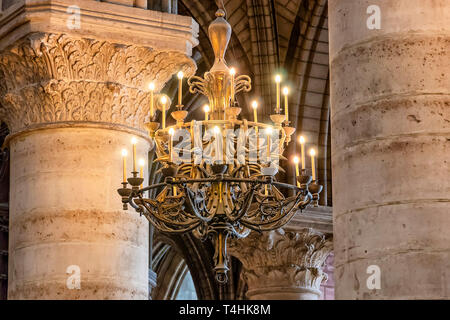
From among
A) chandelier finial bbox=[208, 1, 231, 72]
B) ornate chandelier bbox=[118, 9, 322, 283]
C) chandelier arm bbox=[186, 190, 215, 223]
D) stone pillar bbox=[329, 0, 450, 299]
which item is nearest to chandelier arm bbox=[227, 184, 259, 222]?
ornate chandelier bbox=[118, 9, 322, 283]

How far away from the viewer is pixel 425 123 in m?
6.19

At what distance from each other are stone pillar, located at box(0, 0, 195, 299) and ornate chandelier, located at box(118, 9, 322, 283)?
0.34 meters

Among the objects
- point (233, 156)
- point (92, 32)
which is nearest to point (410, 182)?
point (233, 156)

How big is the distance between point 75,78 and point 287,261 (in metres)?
7.77

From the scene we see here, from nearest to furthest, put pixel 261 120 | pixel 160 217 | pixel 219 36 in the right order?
pixel 160 217
pixel 219 36
pixel 261 120

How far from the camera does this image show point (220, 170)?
1036cm

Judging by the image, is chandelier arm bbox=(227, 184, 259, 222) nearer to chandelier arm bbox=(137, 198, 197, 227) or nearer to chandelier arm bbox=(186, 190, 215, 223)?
chandelier arm bbox=(186, 190, 215, 223)

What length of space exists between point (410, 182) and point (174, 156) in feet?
16.7

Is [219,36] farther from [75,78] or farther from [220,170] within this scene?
[220,170]

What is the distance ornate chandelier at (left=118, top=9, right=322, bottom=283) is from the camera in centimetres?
1056

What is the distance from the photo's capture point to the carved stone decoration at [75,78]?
11062 millimetres

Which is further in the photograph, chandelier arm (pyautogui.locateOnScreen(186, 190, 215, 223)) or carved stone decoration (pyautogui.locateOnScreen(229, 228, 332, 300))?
carved stone decoration (pyautogui.locateOnScreen(229, 228, 332, 300))

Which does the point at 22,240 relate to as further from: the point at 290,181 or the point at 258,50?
the point at 258,50

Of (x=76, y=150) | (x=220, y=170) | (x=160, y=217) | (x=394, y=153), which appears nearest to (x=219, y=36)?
(x=220, y=170)
